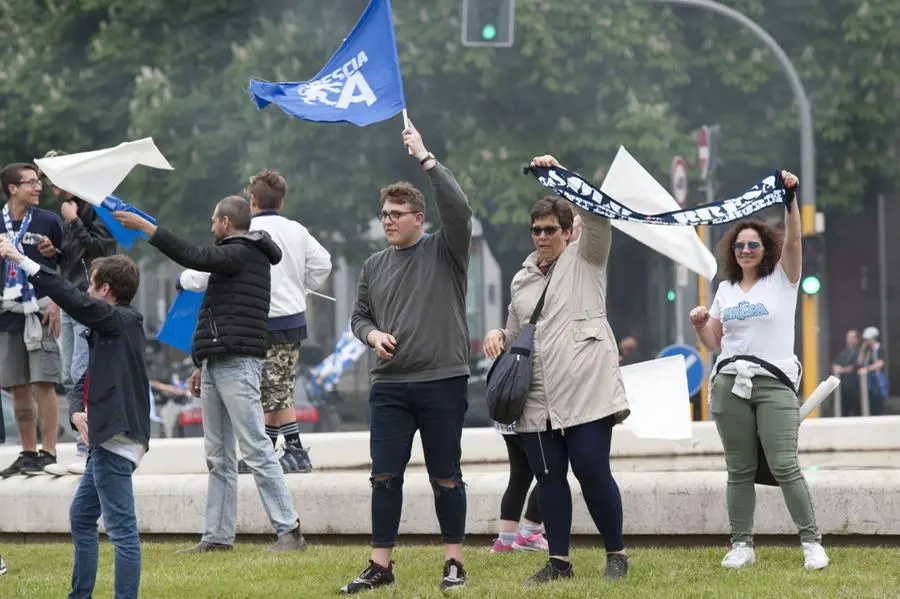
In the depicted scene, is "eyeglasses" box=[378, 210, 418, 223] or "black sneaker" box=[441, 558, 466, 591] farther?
"eyeglasses" box=[378, 210, 418, 223]

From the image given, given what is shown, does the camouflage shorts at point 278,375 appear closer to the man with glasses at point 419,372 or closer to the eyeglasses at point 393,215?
the man with glasses at point 419,372

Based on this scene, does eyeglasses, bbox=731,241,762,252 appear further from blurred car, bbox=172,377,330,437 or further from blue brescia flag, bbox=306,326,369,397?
blue brescia flag, bbox=306,326,369,397

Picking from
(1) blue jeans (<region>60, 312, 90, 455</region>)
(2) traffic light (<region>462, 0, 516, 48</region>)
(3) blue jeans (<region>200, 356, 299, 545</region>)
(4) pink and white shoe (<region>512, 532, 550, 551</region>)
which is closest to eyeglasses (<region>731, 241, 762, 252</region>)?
(4) pink and white shoe (<region>512, 532, 550, 551</region>)

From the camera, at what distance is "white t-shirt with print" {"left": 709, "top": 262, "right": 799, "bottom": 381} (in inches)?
295

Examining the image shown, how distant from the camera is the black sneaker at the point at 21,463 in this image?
10.1 m

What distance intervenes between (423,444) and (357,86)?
6.12ft

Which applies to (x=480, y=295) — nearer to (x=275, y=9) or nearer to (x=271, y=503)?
(x=275, y=9)

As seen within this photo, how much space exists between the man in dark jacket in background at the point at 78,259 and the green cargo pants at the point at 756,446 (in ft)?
12.6

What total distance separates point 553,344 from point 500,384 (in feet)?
0.98

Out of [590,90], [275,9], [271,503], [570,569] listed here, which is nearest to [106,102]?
[275,9]

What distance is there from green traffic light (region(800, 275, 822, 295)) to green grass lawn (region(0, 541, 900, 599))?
9.09 m

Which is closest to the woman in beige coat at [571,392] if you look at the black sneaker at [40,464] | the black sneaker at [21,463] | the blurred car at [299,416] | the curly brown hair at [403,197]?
the curly brown hair at [403,197]

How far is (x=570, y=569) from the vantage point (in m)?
7.30

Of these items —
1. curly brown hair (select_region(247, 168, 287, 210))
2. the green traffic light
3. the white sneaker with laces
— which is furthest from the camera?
the green traffic light
